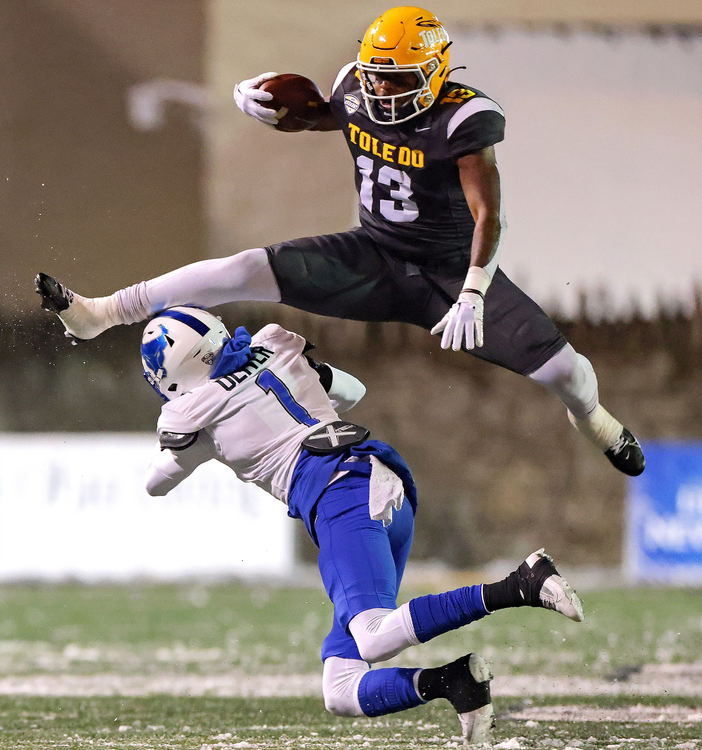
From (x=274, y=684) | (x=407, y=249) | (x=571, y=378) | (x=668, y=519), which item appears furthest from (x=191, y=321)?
(x=668, y=519)

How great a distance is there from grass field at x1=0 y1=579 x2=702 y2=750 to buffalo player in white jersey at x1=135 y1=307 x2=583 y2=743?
75 centimetres

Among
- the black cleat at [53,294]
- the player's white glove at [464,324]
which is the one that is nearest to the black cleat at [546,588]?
the player's white glove at [464,324]

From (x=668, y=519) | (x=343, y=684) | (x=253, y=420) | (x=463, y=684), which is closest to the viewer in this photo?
(x=463, y=684)

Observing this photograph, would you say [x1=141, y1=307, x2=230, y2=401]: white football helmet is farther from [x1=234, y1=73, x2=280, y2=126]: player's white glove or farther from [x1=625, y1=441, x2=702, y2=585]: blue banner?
[x1=625, y1=441, x2=702, y2=585]: blue banner

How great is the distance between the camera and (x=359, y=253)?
13.4 feet

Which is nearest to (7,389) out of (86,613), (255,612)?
(86,613)

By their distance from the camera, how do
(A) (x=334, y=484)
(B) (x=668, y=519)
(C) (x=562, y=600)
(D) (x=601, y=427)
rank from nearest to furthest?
(C) (x=562, y=600)
(A) (x=334, y=484)
(D) (x=601, y=427)
(B) (x=668, y=519)

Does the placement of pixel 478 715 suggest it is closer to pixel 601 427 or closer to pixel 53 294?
pixel 601 427

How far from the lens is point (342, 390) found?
387cm

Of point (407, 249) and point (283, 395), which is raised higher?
point (407, 249)

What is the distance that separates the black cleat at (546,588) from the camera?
304cm

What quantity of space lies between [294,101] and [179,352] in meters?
1.06

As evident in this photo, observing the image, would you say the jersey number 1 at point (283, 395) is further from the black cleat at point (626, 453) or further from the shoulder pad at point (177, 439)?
the black cleat at point (626, 453)

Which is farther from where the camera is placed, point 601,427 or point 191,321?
point 601,427
